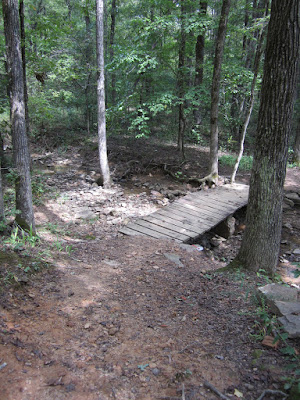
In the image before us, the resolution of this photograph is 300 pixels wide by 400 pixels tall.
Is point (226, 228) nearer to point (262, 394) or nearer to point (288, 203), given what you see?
point (288, 203)

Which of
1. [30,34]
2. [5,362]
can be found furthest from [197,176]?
[5,362]

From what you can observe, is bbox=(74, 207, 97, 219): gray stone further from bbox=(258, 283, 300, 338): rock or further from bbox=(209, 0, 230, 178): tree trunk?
bbox=(258, 283, 300, 338): rock

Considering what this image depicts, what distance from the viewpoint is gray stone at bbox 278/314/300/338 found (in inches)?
106

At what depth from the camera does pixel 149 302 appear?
4.01 m

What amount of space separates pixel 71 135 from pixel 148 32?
30.2 feet

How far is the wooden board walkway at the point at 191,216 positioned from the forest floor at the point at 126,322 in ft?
1.73

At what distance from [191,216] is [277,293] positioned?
4.66m

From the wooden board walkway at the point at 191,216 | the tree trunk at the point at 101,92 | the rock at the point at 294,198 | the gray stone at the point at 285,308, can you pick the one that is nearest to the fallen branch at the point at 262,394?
the gray stone at the point at 285,308

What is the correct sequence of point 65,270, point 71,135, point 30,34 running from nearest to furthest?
point 65,270 → point 30,34 → point 71,135

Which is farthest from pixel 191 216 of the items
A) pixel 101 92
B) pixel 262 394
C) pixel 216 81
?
→ pixel 262 394

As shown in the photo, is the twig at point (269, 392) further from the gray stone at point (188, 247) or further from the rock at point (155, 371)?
the gray stone at point (188, 247)

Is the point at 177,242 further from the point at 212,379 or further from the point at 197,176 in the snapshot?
the point at 197,176

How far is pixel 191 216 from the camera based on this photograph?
320 inches

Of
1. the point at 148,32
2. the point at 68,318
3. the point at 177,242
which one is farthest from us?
the point at 148,32
